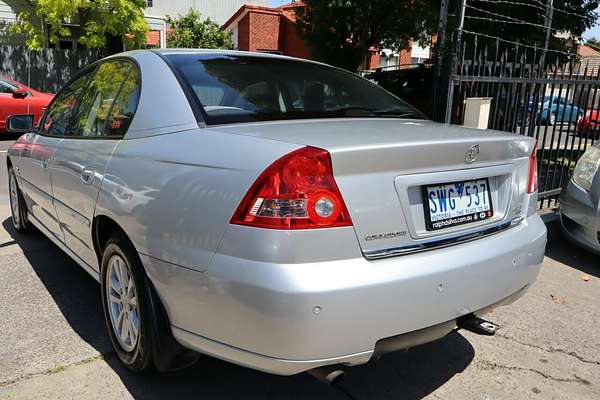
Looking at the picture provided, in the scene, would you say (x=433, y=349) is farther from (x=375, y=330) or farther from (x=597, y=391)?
(x=375, y=330)

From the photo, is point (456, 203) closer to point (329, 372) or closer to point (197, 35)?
point (329, 372)

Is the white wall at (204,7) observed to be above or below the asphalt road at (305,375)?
above

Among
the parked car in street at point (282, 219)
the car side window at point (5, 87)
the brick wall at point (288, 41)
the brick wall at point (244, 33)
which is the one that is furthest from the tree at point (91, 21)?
the parked car in street at point (282, 219)

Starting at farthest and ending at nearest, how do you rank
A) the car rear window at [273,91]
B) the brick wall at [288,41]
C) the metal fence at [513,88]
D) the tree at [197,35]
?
1. the brick wall at [288,41]
2. the tree at [197,35]
3. the metal fence at [513,88]
4. the car rear window at [273,91]

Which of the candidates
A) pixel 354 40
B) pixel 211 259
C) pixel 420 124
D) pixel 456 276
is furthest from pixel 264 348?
pixel 354 40

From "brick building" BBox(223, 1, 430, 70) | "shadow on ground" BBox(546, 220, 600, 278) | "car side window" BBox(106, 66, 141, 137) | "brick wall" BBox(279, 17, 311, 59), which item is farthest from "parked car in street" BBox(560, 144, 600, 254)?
"brick wall" BBox(279, 17, 311, 59)

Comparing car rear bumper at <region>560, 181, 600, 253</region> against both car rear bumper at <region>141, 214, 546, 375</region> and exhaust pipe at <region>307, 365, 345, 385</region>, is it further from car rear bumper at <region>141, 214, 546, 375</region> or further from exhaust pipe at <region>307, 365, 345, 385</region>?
exhaust pipe at <region>307, 365, 345, 385</region>

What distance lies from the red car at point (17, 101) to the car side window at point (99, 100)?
8968mm

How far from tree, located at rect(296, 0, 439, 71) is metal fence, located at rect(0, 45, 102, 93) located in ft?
27.4

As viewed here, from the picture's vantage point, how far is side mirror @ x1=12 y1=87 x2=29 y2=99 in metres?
11.5

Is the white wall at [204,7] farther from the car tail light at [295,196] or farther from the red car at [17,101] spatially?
the car tail light at [295,196]

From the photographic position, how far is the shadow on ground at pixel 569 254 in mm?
4668

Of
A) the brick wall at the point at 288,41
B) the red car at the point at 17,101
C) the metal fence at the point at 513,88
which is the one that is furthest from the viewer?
the brick wall at the point at 288,41

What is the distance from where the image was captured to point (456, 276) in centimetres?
215
